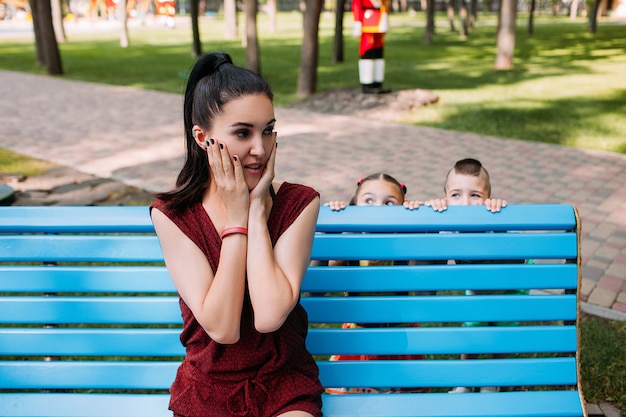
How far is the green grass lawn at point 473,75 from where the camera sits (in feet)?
30.5

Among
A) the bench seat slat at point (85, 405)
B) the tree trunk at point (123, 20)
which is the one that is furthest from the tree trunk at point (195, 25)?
the bench seat slat at point (85, 405)

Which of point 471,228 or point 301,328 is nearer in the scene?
point 301,328

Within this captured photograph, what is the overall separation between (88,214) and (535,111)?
9281 millimetres

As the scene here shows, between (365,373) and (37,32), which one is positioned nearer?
(365,373)

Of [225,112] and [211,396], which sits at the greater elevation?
[225,112]

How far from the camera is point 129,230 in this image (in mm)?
2195

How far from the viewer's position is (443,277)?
214cm

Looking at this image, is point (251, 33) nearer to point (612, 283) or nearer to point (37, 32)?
point (37, 32)

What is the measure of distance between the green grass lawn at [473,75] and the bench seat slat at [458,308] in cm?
106

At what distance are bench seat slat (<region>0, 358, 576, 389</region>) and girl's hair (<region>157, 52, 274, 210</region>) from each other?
27.6 inches

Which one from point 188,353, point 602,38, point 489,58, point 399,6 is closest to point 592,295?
point 188,353

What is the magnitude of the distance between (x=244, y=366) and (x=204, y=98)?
810mm

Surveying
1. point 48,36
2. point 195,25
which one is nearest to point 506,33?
point 195,25

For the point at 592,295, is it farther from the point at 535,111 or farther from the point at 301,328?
the point at 535,111
